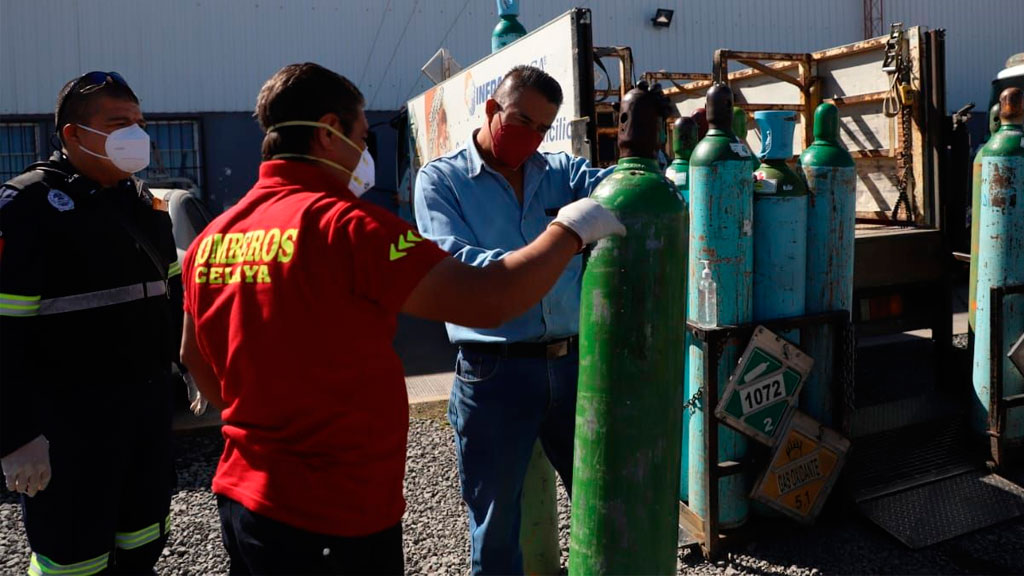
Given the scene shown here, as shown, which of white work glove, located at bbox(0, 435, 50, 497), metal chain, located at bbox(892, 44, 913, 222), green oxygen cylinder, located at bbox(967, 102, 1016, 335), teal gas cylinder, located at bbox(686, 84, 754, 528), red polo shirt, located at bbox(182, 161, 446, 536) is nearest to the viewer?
red polo shirt, located at bbox(182, 161, 446, 536)

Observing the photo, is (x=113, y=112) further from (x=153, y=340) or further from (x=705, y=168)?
(x=705, y=168)

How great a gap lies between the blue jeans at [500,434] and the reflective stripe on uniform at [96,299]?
1090 mm

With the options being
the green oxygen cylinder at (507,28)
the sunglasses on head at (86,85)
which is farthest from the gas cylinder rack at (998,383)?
the green oxygen cylinder at (507,28)

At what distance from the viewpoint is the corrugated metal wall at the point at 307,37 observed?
13648mm

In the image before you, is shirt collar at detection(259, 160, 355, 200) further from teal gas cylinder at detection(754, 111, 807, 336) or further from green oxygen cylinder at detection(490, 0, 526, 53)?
green oxygen cylinder at detection(490, 0, 526, 53)

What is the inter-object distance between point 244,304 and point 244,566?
605 millimetres

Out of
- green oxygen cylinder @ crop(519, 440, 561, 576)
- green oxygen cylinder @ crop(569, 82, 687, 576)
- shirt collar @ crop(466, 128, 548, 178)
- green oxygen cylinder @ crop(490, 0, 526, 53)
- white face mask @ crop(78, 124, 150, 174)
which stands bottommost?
green oxygen cylinder @ crop(519, 440, 561, 576)

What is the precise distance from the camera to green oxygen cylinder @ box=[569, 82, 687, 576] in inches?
76.0

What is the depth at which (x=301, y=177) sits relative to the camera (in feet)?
5.80

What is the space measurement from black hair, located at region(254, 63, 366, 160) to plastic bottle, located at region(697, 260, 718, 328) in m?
1.89

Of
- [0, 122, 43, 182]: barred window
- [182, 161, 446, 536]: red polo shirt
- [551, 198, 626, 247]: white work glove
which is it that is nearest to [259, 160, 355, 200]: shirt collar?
[182, 161, 446, 536]: red polo shirt

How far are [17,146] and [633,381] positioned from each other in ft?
49.0

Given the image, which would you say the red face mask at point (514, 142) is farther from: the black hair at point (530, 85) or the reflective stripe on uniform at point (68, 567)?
the reflective stripe on uniform at point (68, 567)

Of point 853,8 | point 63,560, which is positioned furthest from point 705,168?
point 853,8
